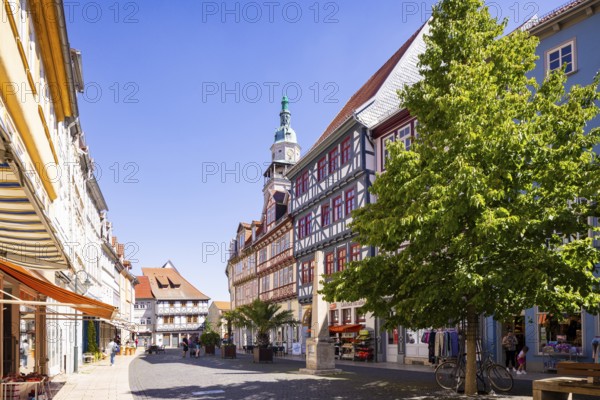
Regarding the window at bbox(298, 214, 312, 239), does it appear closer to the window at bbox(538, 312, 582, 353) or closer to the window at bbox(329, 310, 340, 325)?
the window at bbox(329, 310, 340, 325)

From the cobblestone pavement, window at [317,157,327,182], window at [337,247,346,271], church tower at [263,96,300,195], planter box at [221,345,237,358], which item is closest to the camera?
the cobblestone pavement

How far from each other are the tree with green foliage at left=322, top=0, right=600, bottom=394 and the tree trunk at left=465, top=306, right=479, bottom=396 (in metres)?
0.02

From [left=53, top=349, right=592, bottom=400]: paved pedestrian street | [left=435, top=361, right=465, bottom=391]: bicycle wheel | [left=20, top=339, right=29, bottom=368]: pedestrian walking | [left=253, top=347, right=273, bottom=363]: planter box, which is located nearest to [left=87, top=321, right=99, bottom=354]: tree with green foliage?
[left=253, top=347, right=273, bottom=363]: planter box

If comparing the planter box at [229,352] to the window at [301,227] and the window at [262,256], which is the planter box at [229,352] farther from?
the window at [262,256]

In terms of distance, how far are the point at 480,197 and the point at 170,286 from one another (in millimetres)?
97943

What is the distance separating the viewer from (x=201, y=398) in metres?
15.0

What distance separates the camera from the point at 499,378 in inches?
591

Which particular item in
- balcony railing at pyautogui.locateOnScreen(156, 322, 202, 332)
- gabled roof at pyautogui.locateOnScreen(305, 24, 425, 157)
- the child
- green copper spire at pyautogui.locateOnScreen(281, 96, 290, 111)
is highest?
green copper spire at pyautogui.locateOnScreen(281, 96, 290, 111)

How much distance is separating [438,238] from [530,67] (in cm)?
472

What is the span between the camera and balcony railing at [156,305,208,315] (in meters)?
103

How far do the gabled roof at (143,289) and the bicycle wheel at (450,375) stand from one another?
92179mm

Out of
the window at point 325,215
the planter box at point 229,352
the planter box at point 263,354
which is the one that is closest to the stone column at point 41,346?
the planter box at point 263,354

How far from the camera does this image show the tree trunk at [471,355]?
14.4 meters

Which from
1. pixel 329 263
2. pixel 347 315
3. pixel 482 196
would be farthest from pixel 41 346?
pixel 329 263
